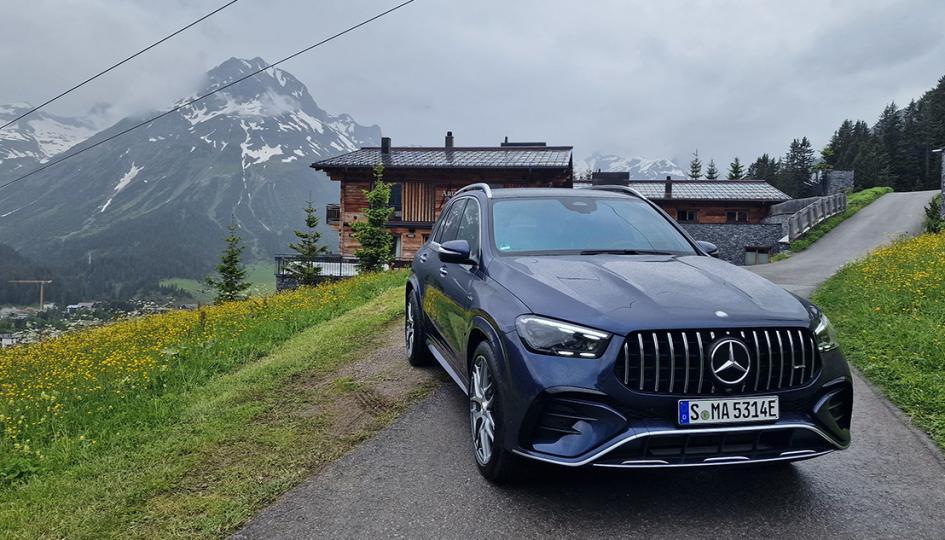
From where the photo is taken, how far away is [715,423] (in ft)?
8.98

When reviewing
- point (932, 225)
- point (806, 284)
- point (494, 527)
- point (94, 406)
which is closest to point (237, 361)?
point (94, 406)

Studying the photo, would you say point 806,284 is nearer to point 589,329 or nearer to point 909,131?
point 589,329

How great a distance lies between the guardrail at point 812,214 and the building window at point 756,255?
5.94ft

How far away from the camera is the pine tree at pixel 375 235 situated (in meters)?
22.4

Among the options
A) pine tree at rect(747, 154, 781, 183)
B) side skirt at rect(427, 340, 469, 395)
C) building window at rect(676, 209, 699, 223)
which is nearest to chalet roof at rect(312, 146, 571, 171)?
building window at rect(676, 209, 699, 223)

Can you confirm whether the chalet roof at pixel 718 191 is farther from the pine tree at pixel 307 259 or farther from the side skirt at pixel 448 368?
the side skirt at pixel 448 368

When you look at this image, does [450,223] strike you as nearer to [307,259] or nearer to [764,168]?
[307,259]

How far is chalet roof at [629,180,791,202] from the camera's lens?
4253cm

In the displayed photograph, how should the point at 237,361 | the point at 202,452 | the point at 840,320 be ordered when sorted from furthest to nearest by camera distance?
the point at 840,320 → the point at 237,361 → the point at 202,452

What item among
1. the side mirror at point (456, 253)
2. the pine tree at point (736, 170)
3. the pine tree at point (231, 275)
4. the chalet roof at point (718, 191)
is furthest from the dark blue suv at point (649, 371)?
the pine tree at point (736, 170)

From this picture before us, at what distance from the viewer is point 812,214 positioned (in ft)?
95.2

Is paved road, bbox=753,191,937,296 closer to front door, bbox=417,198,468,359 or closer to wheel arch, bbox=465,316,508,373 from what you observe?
front door, bbox=417,198,468,359

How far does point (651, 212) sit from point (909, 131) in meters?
80.7

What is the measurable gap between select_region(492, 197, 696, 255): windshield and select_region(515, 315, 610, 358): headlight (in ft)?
Result: 3.61
